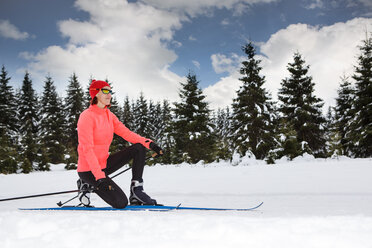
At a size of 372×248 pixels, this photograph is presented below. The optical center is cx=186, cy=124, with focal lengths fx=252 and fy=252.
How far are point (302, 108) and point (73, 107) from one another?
2964 centimetres

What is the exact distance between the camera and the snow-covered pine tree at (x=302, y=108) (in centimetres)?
2084

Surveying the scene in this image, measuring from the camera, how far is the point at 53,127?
34.1 metres

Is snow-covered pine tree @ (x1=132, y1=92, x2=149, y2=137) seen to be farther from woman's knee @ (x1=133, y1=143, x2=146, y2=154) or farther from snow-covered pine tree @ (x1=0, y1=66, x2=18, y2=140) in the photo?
woman's knee @ (x1=133, y1=143, x2=146, y2=154)

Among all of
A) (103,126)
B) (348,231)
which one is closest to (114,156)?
(103,126)

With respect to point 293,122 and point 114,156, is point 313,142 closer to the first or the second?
point 293,122

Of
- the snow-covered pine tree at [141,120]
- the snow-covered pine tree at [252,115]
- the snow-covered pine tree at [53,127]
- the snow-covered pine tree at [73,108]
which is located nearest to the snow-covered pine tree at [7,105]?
the snow-covered pine tree at [53,127]

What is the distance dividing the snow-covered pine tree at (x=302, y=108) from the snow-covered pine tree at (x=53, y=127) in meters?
26.8

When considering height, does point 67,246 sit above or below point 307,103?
below

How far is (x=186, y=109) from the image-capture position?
24.9 m

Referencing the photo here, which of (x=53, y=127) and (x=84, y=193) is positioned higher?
(x=53, y=127)

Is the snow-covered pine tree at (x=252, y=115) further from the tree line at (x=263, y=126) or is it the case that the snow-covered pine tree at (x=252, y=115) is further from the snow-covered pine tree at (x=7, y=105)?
the snow-covered pine tree at (x=7, y=105)

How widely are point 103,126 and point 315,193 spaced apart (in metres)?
4.27

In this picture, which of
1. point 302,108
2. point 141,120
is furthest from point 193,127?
point 141,120

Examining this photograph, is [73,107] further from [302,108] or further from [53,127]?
[302,108]
